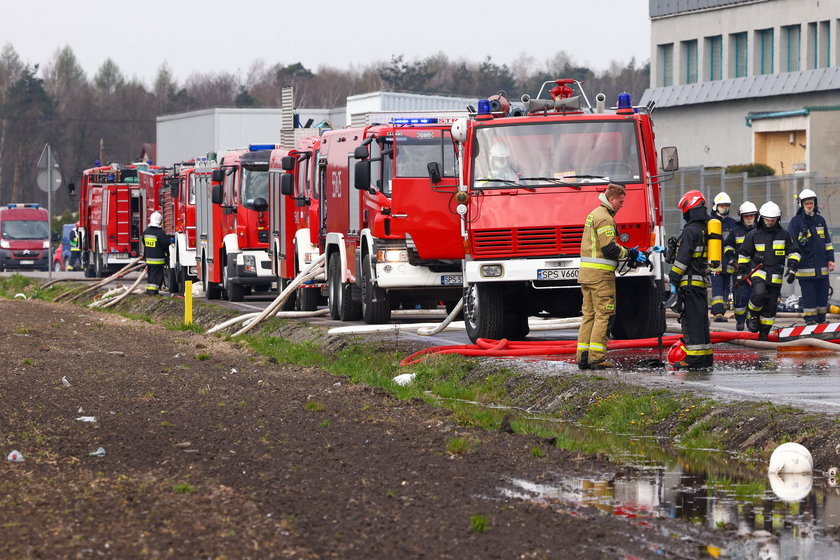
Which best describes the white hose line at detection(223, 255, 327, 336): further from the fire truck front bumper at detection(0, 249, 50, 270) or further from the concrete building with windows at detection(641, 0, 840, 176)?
the fire truck front bumper at detection(0, 249, 50, 270)

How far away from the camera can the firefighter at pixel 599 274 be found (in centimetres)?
1426

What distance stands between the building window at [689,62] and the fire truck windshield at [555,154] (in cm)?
4197

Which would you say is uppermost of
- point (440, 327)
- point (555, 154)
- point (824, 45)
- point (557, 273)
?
point (824, 45)

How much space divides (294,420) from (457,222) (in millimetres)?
8983

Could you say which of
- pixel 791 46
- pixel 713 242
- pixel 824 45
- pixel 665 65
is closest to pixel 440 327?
pixel 713 242

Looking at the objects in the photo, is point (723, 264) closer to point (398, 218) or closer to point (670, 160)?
point (398, 218)

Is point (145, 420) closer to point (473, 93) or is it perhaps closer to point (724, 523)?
point (724, 523)

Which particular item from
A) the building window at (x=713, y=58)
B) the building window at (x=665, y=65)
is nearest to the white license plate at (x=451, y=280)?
the building window at (x=713, y=58)

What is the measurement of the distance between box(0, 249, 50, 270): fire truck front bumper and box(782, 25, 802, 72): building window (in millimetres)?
29945

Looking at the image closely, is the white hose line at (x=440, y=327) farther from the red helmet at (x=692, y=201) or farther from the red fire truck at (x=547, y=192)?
the red helmet at (x=692, y=201)

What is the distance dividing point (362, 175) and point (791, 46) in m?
35.3

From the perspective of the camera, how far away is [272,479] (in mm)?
8594

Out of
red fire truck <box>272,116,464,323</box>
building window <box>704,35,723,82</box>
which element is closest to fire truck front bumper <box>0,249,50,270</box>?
building window <box>704,35,723,82</box>

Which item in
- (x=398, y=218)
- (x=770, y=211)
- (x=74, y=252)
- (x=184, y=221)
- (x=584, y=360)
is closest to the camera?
(x=584, y=360)
